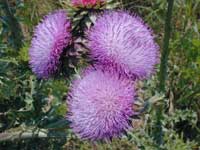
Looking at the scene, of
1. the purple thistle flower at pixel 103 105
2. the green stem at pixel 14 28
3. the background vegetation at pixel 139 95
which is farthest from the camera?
the green stem at pixel 14 28

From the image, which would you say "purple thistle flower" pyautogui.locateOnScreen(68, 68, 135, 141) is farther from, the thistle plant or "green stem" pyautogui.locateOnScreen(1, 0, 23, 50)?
"green stem" pyautogui.locateOnScreen(1, 0, 23, 50)

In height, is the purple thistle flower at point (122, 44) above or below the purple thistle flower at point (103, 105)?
above

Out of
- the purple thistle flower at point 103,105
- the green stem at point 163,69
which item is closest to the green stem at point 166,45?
the green stem at point 163,69

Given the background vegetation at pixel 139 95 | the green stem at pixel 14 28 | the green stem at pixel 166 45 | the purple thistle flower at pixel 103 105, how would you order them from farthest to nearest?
the green stem at pixel 14 28
the background vegetation at pixel 139 95
the green stem at pixel 166 45
the purple thistle flower at pixel 103 105

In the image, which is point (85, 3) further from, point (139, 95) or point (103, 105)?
point (139, 95)

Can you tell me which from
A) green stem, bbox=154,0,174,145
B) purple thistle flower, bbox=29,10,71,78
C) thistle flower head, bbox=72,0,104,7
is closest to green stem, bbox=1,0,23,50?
purple thistle flower, bbox=29,10,71,78

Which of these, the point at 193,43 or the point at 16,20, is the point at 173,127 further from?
the point at 16,20

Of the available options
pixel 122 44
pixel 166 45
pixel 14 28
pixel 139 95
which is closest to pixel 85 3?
pixel 122 44

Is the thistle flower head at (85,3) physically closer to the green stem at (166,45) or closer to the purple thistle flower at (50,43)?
the purple thistle flower at (50,43)
